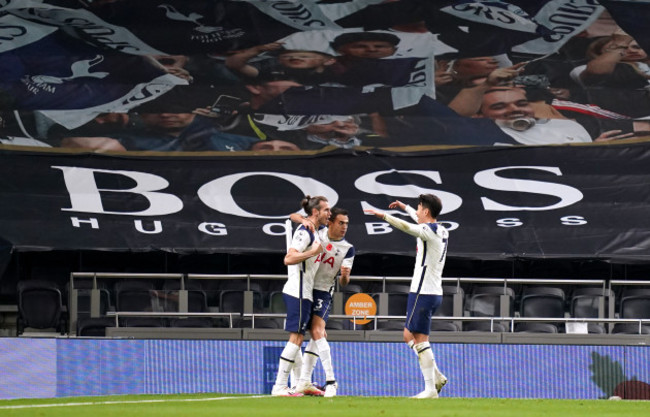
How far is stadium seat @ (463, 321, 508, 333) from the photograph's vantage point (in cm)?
2028

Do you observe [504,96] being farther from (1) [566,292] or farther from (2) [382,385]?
(2) [382,385]

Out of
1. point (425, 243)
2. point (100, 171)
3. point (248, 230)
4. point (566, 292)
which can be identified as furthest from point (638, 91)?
point (425, 243)

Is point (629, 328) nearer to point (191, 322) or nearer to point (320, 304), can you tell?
point (191, 322)

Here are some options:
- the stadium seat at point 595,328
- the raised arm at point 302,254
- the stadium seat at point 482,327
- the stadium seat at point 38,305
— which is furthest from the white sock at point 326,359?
the stadium seat at point 38,305

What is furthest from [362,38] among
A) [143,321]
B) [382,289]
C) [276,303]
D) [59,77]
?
[143,321]

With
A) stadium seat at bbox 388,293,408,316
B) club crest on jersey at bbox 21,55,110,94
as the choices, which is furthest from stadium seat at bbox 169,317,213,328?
club crest on jersey at bbox 21,55,110,94

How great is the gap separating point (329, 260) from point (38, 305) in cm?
1007

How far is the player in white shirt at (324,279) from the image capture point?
12117 mm

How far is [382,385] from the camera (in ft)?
51.4

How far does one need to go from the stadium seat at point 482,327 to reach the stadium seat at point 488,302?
35cm

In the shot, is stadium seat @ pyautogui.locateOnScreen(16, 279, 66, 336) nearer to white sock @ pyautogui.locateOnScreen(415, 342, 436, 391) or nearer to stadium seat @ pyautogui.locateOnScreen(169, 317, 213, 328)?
stadium seat @ pyautogui.locateOnScreen(169, 317, 213, 328)

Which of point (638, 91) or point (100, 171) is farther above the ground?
point (638, 91)

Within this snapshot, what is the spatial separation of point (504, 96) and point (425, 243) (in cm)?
1271

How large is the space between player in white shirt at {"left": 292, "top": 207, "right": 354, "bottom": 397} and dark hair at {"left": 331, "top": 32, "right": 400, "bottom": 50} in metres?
13.0
